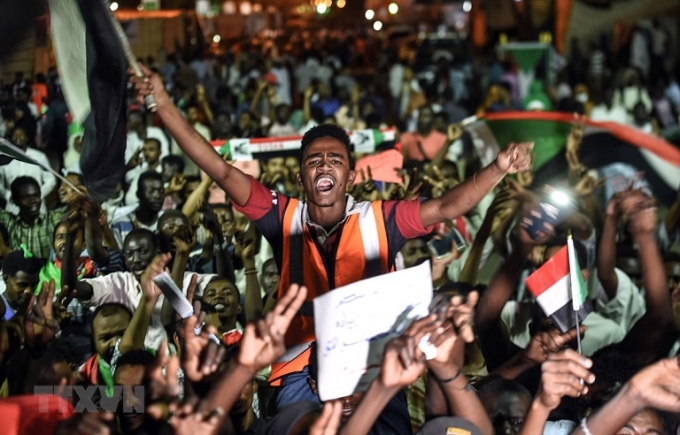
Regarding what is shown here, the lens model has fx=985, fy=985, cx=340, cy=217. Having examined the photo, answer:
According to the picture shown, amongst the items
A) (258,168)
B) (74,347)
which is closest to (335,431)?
(74,347)

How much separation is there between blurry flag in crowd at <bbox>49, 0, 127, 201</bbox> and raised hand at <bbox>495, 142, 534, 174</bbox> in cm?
154

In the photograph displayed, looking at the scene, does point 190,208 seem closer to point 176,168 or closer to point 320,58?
point 176,168

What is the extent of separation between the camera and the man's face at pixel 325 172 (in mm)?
3893

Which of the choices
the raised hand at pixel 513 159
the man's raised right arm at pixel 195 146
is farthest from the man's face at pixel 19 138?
the raised hand at pixel 513 159

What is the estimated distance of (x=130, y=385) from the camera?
150 inches

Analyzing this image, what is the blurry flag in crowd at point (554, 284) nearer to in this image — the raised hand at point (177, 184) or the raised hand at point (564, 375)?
the raised hand at point (564, 375)

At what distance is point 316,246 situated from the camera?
3.87m

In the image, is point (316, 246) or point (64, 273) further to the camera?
point (64, 273)

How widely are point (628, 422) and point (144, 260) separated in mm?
3073

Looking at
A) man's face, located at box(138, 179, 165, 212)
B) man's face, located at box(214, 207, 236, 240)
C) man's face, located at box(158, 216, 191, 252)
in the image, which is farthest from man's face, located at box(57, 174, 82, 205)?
man's face, located at box(214, 207, 236, 240)

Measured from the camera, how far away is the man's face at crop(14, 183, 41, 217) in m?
6.43

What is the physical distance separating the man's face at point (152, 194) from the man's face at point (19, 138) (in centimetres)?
165

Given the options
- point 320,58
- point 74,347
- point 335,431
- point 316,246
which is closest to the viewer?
point 335,431

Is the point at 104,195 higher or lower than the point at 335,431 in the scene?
higher
